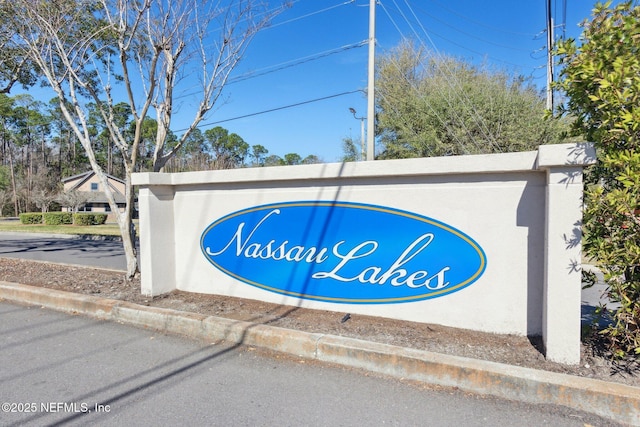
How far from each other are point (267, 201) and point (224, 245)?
0.97 m

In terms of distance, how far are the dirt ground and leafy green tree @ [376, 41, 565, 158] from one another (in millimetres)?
13888

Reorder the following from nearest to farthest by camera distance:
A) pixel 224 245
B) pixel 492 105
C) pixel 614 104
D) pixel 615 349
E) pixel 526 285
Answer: pixel 614 104
pixel 615 349
pixel 526 285
pixel 224 245
pixel 492 105

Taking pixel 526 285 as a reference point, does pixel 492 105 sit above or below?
above

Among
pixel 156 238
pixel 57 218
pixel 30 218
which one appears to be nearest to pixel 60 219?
pixel 57 218

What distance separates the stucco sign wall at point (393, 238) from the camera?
333 centimetres

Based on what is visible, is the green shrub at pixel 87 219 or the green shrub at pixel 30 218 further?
the green shrub at pixel 30 218

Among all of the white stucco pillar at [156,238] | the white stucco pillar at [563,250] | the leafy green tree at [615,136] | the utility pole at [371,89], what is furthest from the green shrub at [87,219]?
the leafy green tree at [615,136]

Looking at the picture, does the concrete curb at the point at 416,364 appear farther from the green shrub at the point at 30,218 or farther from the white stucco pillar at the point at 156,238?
A: the green shrub at the point at 30,218

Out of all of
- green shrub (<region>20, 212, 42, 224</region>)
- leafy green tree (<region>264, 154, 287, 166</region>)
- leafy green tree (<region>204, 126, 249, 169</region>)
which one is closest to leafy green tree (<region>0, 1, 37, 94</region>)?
green shrub (<region>20, 212, 42, 224</region>)

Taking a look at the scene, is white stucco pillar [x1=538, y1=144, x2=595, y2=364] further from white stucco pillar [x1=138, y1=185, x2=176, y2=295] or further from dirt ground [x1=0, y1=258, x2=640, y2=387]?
white stucco pillar [x1=138, y1=185, x2=176, y2=295]

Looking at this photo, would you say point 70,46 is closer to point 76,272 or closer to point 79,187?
point 76,272

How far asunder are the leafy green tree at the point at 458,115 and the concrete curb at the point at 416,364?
14.5m

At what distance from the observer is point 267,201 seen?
17.0 ft

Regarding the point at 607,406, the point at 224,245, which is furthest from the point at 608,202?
the point at 224,245
